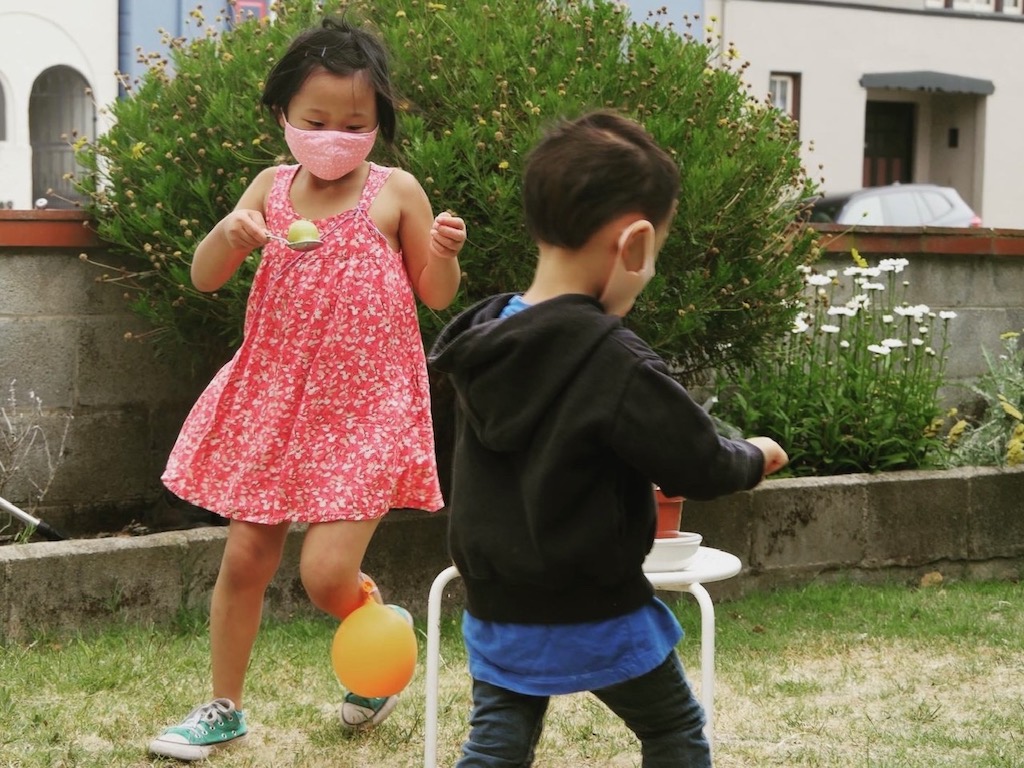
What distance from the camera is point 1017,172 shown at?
1051 inches

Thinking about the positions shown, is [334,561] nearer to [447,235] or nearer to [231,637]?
[231,637]

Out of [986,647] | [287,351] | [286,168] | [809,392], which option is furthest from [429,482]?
[809,392]

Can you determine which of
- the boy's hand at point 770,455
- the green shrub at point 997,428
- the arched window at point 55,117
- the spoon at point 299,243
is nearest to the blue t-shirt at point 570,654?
the boy's hand at point 770,455

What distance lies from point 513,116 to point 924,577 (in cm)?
247

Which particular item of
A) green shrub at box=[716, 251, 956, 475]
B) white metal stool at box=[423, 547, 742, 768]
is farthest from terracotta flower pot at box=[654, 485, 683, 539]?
green shrub at box=[716, 251, 956, 475]

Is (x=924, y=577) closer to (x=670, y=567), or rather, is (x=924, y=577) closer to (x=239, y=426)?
(x=670, y=567)

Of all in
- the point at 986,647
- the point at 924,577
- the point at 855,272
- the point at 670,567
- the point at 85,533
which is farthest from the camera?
the point at 855,272

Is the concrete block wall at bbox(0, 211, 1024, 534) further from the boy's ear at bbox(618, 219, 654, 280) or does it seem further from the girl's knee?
the boy's ear at bbox(618, 219, 654, 280)

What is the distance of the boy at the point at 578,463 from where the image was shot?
2.37 meters

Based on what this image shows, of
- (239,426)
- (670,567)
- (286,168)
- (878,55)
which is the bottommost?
(670,567)

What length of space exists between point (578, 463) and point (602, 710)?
1.91 m

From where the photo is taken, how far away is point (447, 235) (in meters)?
3.27

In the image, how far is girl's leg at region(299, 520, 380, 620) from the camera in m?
3.53

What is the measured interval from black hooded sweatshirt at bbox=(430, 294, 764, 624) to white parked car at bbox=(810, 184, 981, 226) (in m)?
12.8
